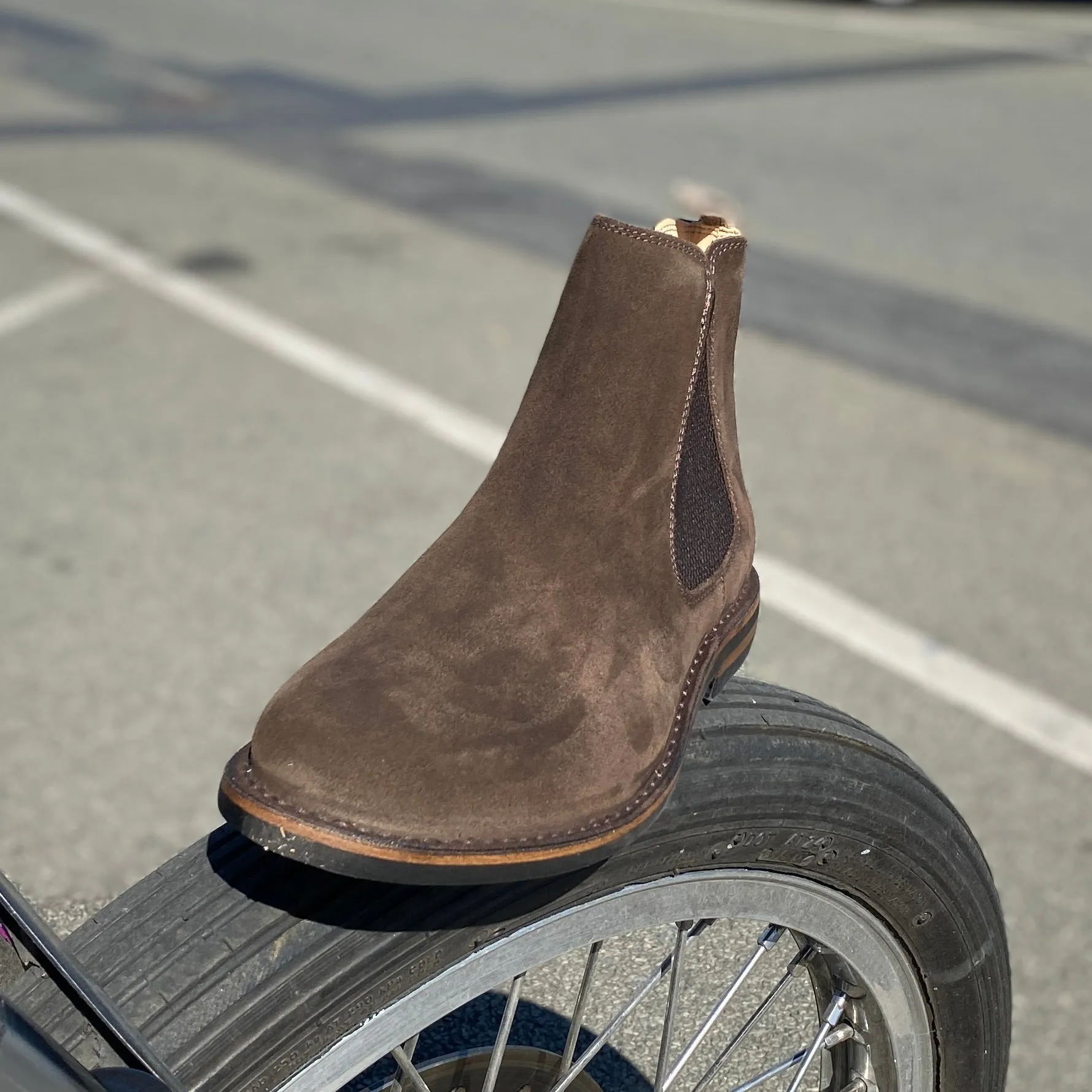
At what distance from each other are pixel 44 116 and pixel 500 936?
8354mm

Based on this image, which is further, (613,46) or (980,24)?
(980,24)

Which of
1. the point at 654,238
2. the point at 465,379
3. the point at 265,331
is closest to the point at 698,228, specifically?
the point at 654,238

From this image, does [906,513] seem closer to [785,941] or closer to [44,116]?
[785,941]

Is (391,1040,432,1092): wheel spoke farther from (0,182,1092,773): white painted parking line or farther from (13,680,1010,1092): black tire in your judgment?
(0,182,1092,773): white painted parking line

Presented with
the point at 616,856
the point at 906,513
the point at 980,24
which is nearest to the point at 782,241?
the point at 906,513

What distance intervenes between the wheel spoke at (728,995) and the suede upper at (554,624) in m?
0.38

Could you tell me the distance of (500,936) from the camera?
1.13 m

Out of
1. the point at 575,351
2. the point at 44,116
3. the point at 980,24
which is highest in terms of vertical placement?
the point at 575,351

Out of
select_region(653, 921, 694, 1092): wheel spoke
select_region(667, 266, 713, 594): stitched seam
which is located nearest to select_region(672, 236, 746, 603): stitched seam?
select_region(667, 266, 713, 594): stitched seam

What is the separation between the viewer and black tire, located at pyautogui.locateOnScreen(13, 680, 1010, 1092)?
1.05 m

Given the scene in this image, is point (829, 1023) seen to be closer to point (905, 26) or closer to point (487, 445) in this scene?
point (487, 445)

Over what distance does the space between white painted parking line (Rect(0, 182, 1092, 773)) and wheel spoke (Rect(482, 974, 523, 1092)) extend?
194 cm

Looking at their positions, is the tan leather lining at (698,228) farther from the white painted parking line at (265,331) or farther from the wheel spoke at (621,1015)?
the white painted parking line at (265,331)

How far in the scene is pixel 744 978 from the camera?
1.41 metres
